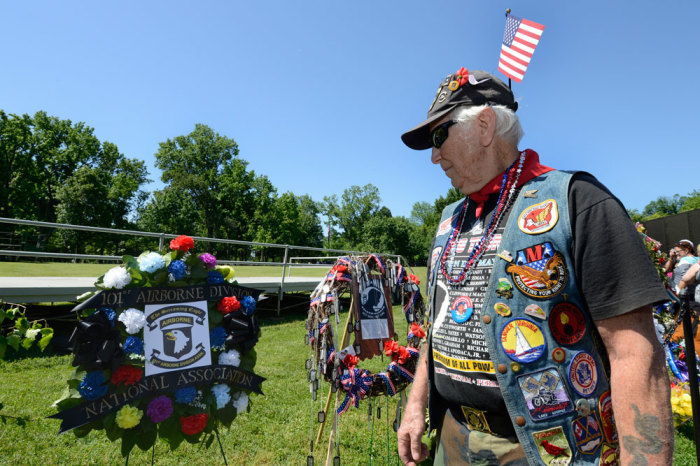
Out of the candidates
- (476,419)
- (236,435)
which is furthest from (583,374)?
(236,435)

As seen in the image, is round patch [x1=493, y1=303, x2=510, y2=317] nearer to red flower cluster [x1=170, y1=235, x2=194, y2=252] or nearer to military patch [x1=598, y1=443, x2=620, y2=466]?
military patch [x1=598, y1=443, x2=620, y2=466]

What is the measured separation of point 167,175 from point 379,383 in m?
43.3

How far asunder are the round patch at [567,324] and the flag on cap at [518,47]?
1425 mm

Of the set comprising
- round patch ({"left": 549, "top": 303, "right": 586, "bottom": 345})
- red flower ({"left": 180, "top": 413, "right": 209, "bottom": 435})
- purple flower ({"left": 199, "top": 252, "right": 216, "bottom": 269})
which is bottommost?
red flower ({"left": 180, "top": 413, "right": 209, "bottom": 435})

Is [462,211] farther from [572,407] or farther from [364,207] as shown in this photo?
[364,207]

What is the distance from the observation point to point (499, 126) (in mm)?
1739

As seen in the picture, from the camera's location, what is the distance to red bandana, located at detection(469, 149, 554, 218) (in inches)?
65.0

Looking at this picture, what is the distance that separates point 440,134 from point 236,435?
162 inches

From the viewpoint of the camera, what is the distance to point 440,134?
1853 millimetres

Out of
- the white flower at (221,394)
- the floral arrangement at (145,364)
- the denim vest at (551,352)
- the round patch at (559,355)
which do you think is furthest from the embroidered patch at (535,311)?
the white flower at (221,394)

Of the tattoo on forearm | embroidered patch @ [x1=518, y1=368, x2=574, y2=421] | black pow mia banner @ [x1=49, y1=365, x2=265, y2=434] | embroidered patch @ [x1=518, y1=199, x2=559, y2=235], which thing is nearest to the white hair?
embroidered patch @ [x1=518, y1=199, x2=559, y2=235]

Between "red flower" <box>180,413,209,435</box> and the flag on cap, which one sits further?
"red flower" <box>180,413,209,435</box>

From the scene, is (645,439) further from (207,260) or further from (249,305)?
(207,260)

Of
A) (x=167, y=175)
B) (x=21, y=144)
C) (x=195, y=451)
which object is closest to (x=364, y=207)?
(x=167, y=175)
